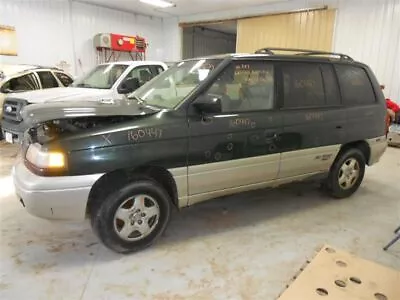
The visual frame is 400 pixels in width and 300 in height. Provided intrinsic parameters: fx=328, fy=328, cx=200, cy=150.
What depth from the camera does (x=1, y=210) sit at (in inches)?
136

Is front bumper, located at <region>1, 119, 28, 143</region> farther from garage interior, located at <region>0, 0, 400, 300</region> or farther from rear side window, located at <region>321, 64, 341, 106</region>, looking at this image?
rear side window, located at <region>321, 64, 341, 106</region>

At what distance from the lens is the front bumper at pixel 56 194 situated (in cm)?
226

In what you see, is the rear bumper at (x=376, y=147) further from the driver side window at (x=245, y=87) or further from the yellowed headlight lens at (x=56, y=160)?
the yellowed headlight lens at (x=56, y=160)

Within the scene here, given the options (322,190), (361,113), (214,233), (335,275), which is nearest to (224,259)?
(214,233)

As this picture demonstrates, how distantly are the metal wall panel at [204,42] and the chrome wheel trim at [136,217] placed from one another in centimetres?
1142

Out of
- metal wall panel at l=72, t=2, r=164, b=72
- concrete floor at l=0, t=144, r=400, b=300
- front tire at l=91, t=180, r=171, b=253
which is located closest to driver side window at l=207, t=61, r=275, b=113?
front tire at l=91, t=180, r=171, b=253

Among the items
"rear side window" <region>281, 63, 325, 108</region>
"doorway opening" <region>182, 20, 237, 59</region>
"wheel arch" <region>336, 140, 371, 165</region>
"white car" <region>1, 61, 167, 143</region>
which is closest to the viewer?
"rear side window" <region>281, 63, 325, 108</region>

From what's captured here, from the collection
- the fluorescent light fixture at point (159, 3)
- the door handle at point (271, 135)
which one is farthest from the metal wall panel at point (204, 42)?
the door handle at point (271, 135)

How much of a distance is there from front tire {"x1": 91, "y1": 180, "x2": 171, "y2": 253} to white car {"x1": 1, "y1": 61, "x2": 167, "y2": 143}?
2.76 meters

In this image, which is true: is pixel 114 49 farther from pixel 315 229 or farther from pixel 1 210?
pixel 315 229

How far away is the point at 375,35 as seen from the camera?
8.38 metres

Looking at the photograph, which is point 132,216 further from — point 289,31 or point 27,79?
point 289,31

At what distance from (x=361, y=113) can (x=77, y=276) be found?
333cm

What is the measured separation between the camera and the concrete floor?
7.40ft
